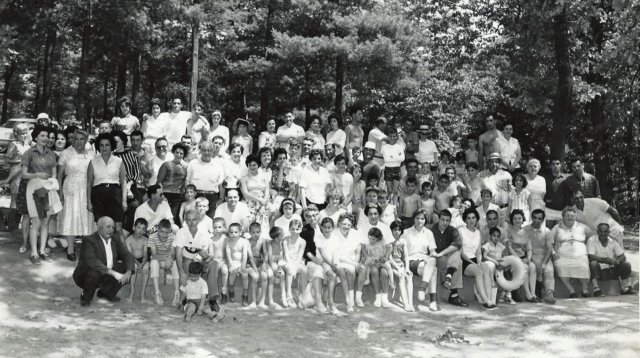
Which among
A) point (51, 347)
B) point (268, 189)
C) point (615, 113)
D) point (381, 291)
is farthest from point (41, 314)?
point (615, 113)

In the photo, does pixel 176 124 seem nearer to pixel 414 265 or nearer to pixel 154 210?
pixel 154 210

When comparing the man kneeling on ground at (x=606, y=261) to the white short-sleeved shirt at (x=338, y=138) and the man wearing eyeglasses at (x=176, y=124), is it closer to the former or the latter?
the white short-sleeved shirt at (x=338, y=138)

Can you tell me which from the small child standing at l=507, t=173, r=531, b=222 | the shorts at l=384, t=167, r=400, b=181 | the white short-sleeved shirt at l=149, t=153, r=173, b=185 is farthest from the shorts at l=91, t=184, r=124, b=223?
the small child standing at l=507, t=173, r=531, b=222

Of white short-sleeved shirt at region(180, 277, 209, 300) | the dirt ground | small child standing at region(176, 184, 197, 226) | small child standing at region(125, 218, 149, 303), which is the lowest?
the dirt ground

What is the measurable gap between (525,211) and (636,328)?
2.64 metres

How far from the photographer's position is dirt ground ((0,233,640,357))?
6.54m

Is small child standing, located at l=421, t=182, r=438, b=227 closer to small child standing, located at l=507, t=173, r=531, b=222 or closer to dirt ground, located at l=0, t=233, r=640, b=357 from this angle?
small child standing, located at l=507, t=173, r=531, b=222

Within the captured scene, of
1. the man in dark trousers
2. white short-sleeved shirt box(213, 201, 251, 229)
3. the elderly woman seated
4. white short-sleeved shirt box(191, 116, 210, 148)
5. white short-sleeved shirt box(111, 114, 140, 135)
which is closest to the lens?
the man in dark trousers

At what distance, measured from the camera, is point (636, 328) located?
7.91m

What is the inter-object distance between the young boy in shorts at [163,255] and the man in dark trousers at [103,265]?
0.28m

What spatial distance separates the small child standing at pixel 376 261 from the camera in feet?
28.2

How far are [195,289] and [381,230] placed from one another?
2802 millimetres

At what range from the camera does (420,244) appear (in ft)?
29.4

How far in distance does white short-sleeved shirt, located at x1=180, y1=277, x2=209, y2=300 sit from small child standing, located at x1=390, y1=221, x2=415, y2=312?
2646 millimetres
